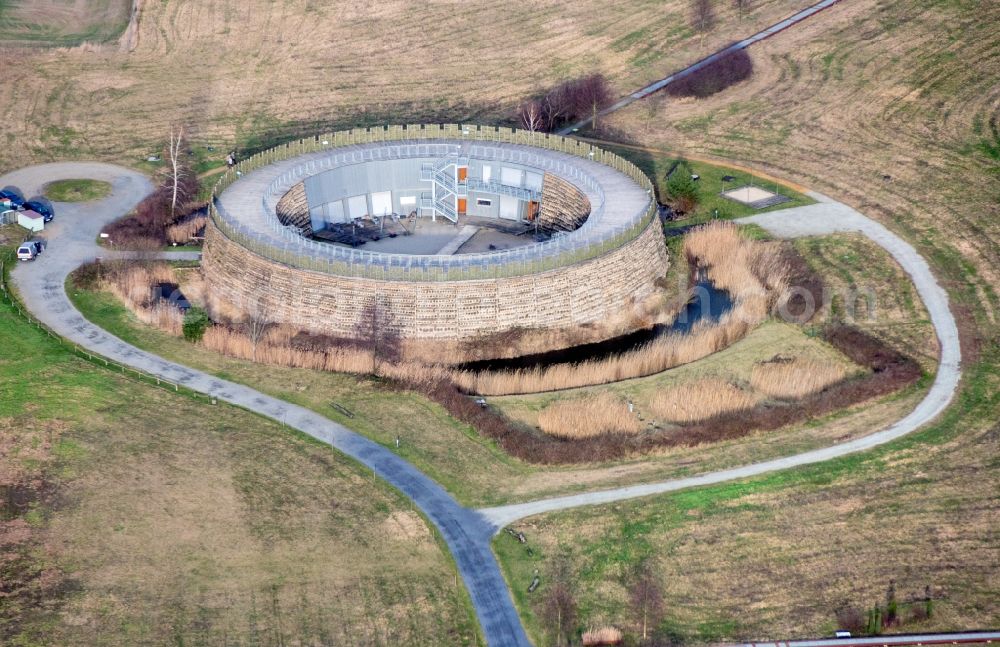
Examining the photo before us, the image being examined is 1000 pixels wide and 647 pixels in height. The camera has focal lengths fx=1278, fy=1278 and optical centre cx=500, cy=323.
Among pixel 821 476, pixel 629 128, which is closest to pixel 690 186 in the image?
pixel 629 128

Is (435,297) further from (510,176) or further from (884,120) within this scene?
(884,120)

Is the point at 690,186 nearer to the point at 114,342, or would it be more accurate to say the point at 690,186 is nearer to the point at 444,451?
the point at 444,451

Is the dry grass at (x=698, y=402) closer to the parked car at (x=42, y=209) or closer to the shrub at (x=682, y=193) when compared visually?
the shrub at (x=682, y=193)

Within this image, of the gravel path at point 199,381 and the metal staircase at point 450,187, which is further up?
the metal staircase at point 450,187

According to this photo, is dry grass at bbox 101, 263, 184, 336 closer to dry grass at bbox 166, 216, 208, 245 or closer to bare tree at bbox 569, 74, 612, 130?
dry grass at bbox 166, 216, 208, 245

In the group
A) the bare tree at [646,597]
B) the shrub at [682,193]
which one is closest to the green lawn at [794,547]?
the bare tree at [646,597]

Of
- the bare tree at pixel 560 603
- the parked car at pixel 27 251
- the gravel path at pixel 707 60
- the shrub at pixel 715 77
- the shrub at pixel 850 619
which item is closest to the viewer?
the bare tree at pixel 560 603
